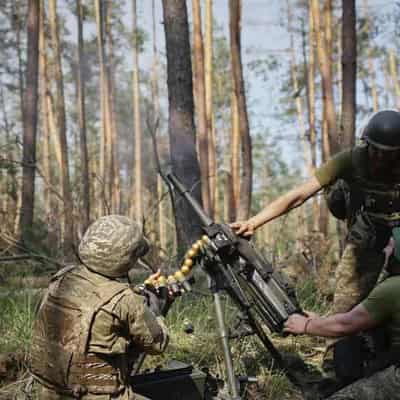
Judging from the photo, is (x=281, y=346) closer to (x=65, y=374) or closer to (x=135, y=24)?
(x=65, y=374)

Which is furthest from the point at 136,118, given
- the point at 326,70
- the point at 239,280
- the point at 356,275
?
the point at 239,280

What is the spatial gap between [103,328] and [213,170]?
49.1ft

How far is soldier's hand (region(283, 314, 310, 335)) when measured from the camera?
2939 millimetres

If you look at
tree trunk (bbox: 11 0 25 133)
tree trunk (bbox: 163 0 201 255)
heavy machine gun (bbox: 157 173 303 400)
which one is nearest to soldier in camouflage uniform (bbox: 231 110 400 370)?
heavy machine gun (bbox: 157 173 303 400)

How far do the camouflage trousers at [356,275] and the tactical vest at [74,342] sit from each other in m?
2.12

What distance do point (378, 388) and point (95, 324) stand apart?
159 cm

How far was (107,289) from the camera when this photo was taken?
2.60 metres

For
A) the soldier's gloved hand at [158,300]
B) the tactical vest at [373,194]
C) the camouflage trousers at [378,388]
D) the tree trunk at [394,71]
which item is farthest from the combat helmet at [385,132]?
the tree trunk at [394,71]

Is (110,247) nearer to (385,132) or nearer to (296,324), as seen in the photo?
(296,324)

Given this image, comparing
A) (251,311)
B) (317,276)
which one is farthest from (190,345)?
(317,276)

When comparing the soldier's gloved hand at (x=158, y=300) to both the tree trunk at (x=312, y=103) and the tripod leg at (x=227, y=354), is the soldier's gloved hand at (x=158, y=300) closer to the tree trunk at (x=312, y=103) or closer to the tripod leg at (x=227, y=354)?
the tripod leg at (x=227, y=354)

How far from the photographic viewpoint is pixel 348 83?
7496mm

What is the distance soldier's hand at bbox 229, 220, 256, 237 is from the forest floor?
91 cm

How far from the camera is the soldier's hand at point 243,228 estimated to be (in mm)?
3355
